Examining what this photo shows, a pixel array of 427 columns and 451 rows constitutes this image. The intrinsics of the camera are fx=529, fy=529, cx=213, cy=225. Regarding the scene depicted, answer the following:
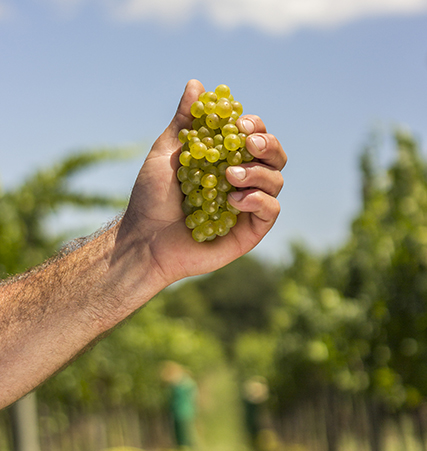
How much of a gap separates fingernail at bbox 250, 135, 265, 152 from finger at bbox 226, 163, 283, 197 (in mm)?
51

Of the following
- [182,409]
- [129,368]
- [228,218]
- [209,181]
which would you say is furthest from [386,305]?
[129,368]

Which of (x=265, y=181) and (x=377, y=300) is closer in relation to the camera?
(x=265, y=181)

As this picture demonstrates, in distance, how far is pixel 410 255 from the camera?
167 inches

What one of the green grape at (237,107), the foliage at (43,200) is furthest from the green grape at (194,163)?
the foliage at (43,200)

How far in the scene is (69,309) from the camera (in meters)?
1.52

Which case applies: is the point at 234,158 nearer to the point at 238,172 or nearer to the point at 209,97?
the point at 238,172

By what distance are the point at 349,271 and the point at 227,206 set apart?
13.0 ft

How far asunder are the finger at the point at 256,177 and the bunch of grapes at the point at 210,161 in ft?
0.16

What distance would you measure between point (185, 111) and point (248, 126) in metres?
0.24

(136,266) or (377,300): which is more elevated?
(377,300)

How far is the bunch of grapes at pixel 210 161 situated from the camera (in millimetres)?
1460

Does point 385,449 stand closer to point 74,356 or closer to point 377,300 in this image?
point 377,300

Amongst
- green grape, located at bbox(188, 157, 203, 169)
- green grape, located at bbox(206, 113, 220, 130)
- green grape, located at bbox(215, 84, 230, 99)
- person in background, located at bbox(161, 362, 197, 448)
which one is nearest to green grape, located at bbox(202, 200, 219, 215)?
green grape, located at bbox(188, 157, 203, 169)

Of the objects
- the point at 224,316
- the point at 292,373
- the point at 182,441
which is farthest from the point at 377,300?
the point at 224,316
